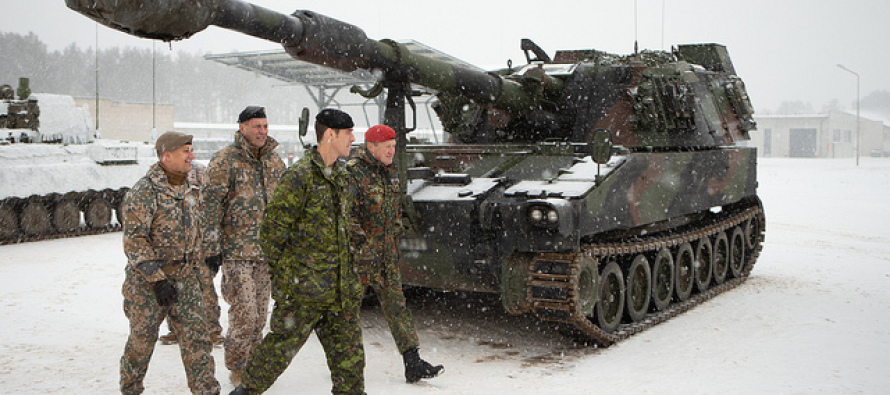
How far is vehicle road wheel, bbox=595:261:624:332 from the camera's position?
7203mm

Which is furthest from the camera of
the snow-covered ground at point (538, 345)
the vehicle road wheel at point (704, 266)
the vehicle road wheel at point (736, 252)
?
the vehicle road wheel at point (736, 252)

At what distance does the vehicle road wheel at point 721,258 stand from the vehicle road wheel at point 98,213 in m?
10.8

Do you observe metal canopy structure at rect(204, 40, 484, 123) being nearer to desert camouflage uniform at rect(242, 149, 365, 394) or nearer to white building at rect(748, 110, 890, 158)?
desert camouflage uniform at rect(242, 149, 365, 394)

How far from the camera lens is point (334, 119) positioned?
4.51m

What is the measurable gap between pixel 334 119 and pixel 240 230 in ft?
4.22

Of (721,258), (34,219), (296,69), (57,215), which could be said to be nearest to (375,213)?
(721,258)

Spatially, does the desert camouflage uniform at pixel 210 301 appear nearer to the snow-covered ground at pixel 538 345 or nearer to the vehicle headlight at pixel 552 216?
the snow-covered ground at pixel 538 345

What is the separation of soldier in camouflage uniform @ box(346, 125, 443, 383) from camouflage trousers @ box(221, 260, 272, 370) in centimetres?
74

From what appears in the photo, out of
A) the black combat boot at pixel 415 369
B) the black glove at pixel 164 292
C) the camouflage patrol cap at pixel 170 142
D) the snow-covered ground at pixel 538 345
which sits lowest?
the snow-covered ground at pixel 538 345

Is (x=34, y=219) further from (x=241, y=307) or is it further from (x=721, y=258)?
(x=721, y=258)

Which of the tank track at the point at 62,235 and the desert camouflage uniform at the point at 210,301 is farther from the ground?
the desert camouflage uniform at the point at 210,301

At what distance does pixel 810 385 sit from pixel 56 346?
574cm

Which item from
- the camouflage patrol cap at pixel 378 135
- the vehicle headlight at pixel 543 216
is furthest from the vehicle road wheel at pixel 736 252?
the camouflage patrol cap at pixel 378 135

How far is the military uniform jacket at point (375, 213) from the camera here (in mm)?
5625
